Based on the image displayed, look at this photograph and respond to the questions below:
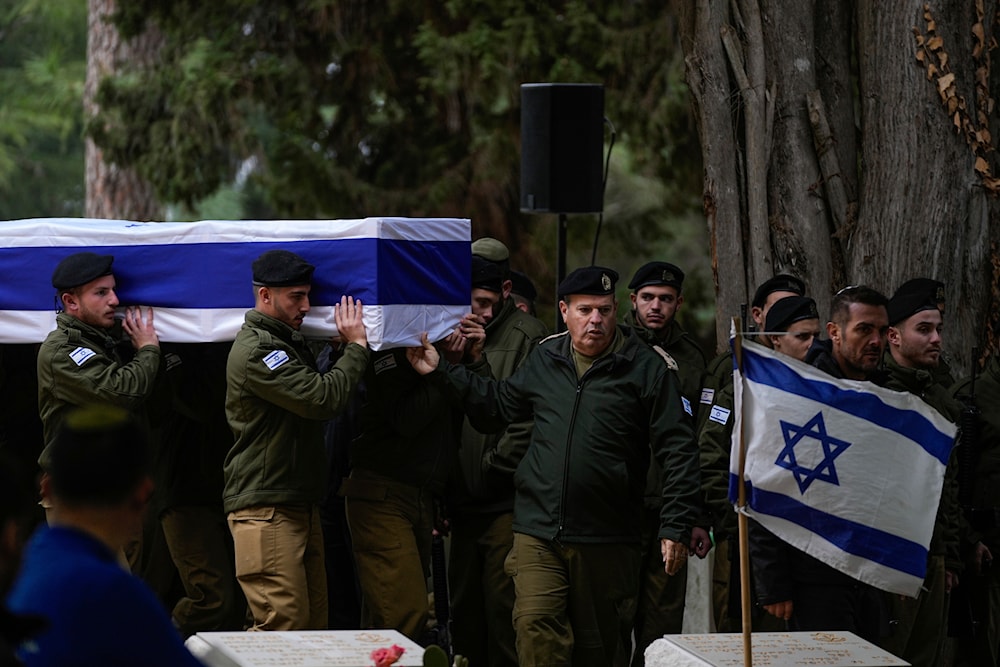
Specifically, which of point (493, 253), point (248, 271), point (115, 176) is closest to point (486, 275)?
point (493, 253)

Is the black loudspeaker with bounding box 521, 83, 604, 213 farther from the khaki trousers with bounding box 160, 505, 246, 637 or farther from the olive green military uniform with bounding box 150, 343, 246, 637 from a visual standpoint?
the khaki trousers with bounding box 160, 505, 246, 637

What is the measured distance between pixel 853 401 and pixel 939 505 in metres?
1.28

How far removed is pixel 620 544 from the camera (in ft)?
21.8

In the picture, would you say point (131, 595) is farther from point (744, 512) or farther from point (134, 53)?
point (134, 53)

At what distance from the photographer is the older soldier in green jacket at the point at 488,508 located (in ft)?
24.1

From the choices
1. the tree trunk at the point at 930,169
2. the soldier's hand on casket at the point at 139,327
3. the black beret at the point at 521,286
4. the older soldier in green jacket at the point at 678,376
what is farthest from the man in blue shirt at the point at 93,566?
the tree trunk at the point at 930,169

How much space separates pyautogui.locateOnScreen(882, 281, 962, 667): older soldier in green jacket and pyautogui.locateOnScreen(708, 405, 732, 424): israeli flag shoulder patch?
2.37 ft

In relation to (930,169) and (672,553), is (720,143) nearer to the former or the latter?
(930,169)

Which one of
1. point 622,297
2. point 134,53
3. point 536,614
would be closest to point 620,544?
point 536,614

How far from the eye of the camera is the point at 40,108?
23016mm

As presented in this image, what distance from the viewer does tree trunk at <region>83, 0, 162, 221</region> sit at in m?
15.7

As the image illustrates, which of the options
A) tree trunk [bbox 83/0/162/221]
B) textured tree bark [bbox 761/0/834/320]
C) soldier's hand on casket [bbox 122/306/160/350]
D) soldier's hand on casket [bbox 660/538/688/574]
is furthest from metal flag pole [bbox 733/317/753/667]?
tree trunk [bbox 83/0/162/221]

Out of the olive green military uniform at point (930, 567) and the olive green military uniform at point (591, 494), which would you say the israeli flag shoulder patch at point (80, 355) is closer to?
the olive green military uniform at point (591, 494)

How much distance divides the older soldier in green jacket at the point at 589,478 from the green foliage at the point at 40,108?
1415 centimetres
